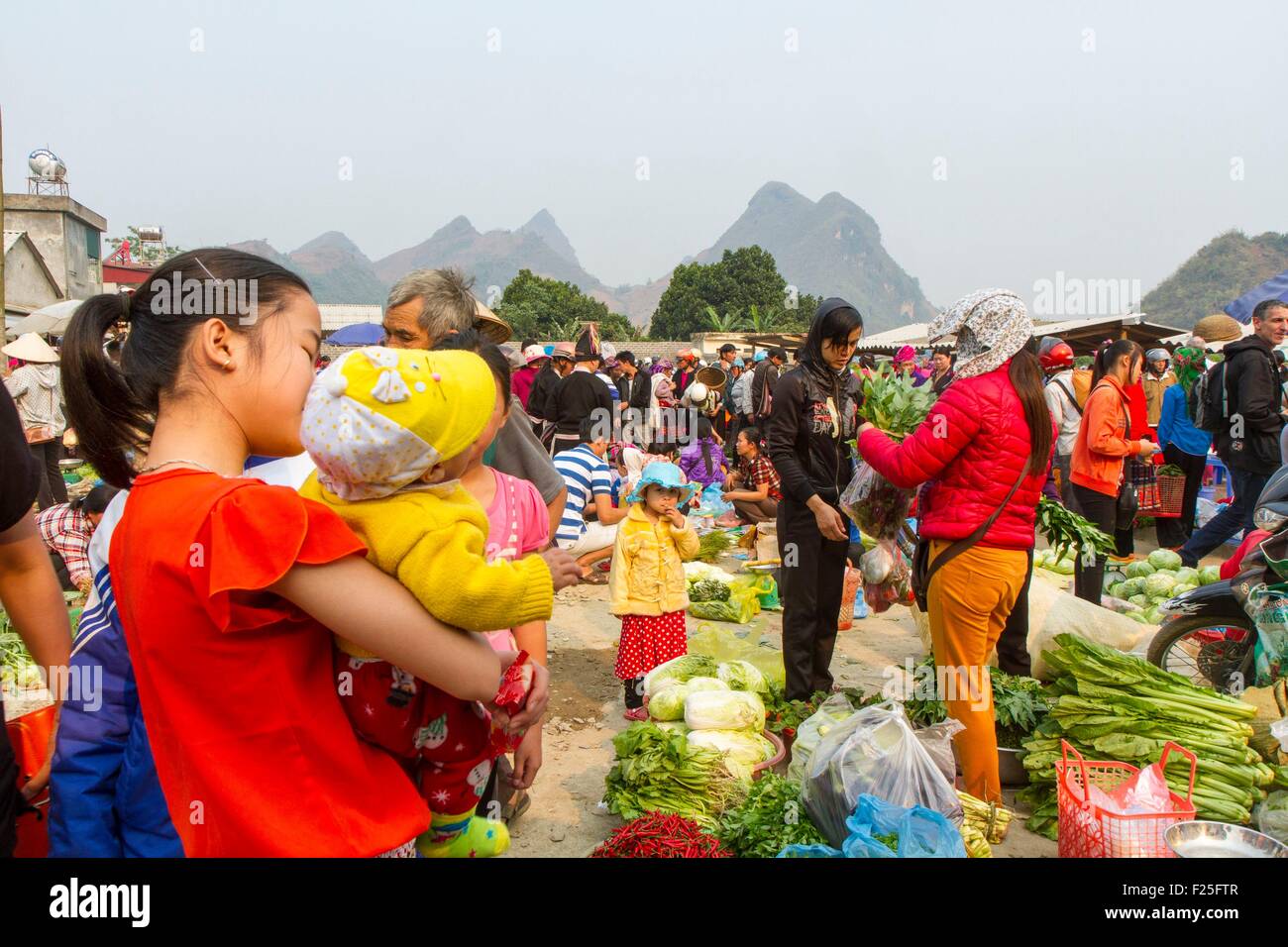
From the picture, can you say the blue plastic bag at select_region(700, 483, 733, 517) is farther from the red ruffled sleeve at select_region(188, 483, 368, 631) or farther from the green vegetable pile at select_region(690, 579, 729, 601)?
the red ruffled sleeve at select_region(188, 483, 368, 631)

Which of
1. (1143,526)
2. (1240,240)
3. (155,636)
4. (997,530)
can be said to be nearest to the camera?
(155,636)

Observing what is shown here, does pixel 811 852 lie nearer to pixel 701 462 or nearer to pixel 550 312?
pixel 701 462

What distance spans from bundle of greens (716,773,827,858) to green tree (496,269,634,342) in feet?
179

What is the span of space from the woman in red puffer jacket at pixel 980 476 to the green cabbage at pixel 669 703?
4.74 ft

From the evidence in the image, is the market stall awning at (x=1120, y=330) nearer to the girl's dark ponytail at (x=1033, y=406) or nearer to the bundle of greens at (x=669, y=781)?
the girl's dark ponytail at (x=1033, y=406)

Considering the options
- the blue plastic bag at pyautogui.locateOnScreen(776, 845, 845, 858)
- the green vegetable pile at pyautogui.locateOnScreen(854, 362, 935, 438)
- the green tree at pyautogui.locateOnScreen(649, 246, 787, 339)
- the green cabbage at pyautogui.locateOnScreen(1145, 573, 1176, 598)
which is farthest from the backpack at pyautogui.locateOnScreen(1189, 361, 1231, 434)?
the green tree at pyautogui.locateOnScreen(649, 246, 787, 339)

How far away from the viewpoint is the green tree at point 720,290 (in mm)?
68000

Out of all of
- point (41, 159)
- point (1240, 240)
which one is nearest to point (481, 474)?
point (41, 159)

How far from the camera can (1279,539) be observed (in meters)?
4.18

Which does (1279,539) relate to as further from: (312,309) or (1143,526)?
(1143,526)

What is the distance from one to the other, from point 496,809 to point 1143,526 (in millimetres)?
9913

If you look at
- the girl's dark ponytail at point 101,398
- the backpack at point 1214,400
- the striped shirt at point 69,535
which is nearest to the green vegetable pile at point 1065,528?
the backpack at point 1214,400

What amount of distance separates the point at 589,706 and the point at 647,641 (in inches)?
28.0
